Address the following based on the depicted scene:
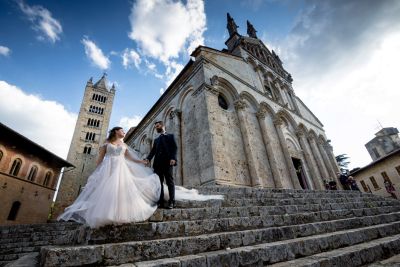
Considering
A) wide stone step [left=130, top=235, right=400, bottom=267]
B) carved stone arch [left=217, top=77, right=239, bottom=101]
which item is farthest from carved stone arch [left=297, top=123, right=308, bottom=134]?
wide stone step [left=130, top=235, right=400, bottom=267]

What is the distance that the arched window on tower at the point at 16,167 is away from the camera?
50.4 feet

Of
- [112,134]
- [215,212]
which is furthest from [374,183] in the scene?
[112,134]

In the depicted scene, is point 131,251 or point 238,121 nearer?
point 131,251

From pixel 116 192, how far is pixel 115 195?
0.05 meters

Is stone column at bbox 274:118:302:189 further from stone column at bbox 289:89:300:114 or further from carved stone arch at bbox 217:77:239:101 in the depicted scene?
stone column at bbox 289:89:300:114

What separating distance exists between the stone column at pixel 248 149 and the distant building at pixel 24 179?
16.9 metres

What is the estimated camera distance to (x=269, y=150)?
11695 mm

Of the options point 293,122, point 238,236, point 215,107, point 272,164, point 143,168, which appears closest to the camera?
point 238,236

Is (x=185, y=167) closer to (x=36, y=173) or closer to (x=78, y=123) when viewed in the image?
(x=36, y=173)

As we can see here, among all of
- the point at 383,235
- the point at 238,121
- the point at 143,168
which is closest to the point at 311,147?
the point at 238,121

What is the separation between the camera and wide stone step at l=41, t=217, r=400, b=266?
1.88 meters

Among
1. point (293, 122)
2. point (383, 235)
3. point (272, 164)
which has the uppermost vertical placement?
point (293, 122)

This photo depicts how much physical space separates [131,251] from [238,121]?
10.0 m

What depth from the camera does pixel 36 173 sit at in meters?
17.4
